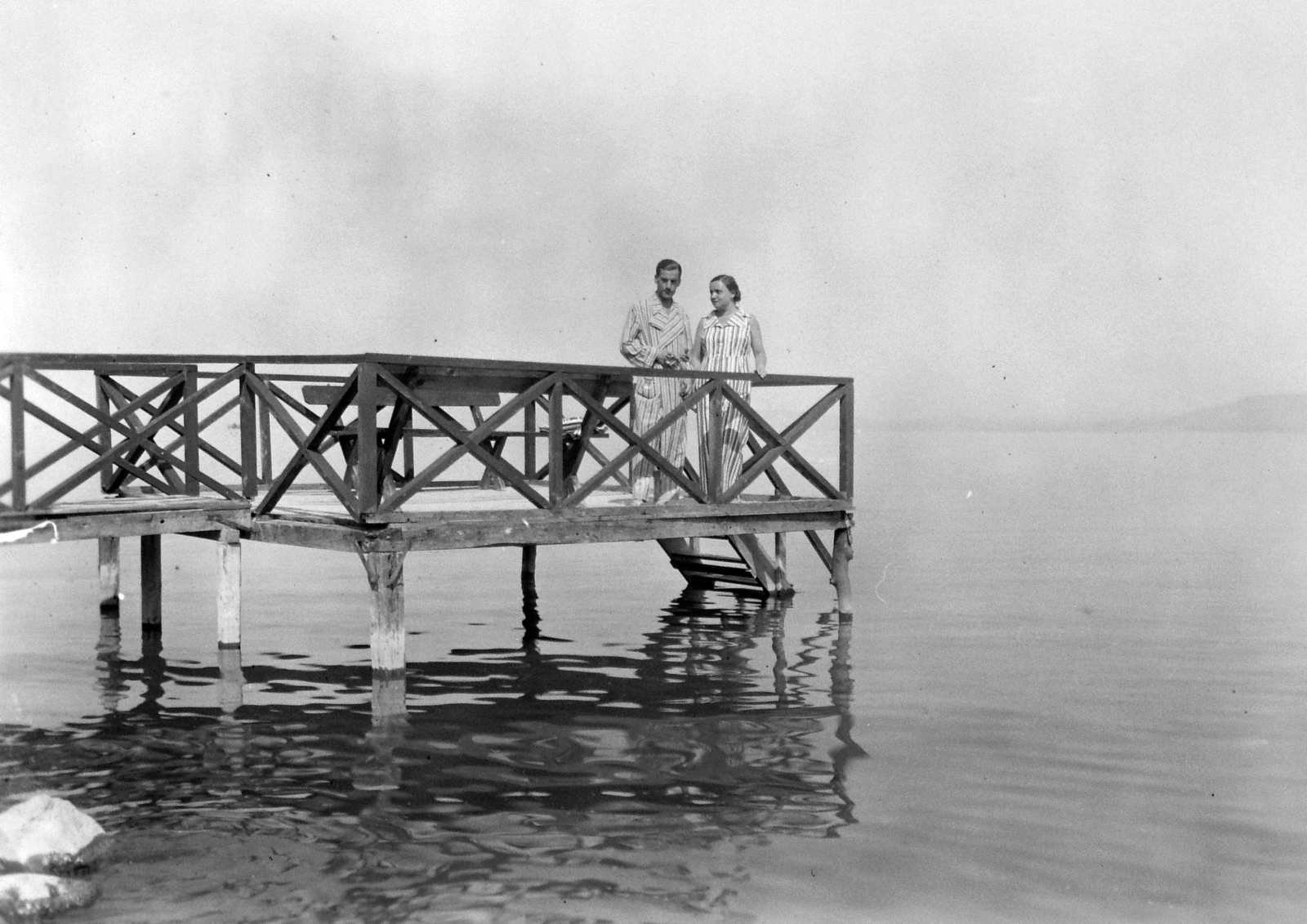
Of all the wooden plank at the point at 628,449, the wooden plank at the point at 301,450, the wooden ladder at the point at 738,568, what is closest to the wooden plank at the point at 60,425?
the wooden plank at the point at 301,450

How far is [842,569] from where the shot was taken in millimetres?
14055

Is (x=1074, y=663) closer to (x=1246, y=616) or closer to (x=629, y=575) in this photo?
(x=1246, y=616)

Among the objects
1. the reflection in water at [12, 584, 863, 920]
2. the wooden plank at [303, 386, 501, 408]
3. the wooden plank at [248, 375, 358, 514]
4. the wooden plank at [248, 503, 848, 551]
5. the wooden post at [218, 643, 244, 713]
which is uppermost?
the wooden plank at [303, 386, 501, 408]

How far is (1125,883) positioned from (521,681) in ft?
18.4

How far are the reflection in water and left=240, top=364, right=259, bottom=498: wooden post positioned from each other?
132 cm

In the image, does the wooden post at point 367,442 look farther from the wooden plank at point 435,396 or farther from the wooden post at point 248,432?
the wooden post at point 248,432

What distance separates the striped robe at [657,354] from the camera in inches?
513

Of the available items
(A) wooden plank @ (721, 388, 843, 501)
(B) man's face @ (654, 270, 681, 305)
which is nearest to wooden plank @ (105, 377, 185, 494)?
(B) man's face @ (654, 270, 681, 305)

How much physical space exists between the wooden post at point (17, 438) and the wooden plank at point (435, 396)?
1.87 meters

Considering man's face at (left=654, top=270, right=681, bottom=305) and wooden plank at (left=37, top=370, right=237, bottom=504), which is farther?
man's face at (left=654, top=270, right=681, bottom=305)

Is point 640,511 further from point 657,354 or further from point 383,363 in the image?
point 383,363

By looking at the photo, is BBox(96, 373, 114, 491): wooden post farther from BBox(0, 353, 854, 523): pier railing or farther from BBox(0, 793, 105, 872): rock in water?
BBox(0, 793, 105, 872): rock in water

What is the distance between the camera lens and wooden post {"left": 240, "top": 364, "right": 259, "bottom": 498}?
11742 millimetres

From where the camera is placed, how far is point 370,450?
1009 cm
